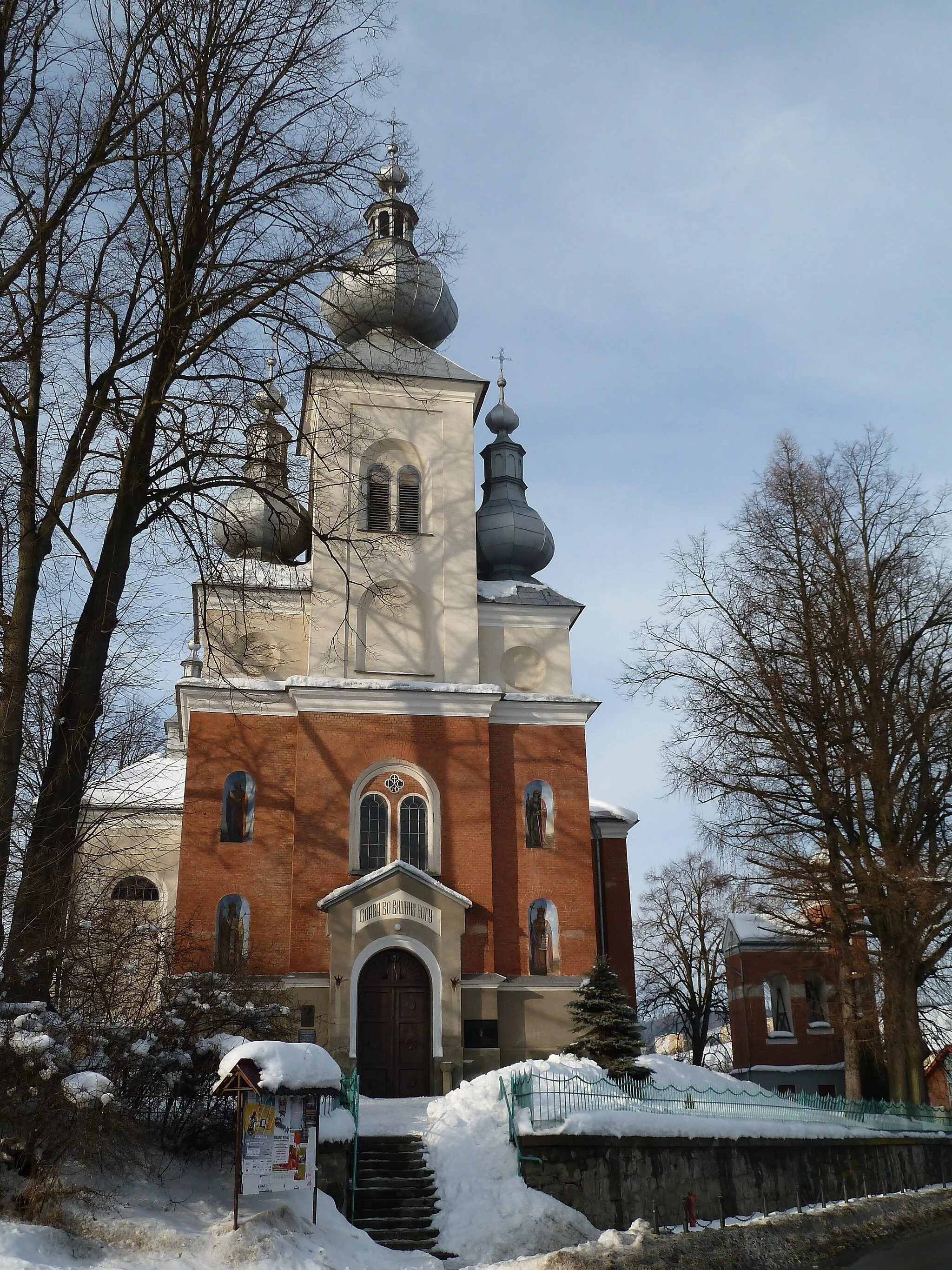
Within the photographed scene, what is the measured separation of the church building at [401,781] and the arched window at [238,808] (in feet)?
0.15

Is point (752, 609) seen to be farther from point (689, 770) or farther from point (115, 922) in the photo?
point (115, 922)

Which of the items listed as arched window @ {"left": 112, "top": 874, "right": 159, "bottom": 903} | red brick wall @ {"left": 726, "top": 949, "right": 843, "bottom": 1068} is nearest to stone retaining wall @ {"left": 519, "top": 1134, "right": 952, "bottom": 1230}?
red brick wall @ {"left": 726, "top": 949, "right": 843, "bottom": 1068}

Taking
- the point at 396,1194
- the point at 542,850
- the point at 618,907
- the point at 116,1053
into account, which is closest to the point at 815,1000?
the point at 618,907

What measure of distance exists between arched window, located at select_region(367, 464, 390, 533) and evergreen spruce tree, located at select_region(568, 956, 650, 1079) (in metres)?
11.0

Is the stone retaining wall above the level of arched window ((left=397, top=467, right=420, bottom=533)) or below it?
below

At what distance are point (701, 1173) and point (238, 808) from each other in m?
11.2

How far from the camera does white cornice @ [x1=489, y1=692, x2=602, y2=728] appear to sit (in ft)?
81.6

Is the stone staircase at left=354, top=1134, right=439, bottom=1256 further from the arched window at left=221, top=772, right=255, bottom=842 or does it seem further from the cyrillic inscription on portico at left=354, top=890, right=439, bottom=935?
the arched window at left=221, top=772, right=255, bottom=842

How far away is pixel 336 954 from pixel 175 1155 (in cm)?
889

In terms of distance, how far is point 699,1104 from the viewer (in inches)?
684

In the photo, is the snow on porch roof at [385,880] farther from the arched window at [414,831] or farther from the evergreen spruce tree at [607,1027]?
the evergreen spruce tree at [607,1027]

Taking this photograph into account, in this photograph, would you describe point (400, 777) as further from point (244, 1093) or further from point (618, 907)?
point (244, 1093)

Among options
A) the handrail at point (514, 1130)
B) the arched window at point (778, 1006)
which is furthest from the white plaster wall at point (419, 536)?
the arched window at point (778, 1006)

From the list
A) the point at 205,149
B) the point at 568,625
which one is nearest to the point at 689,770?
the point at 568,625
